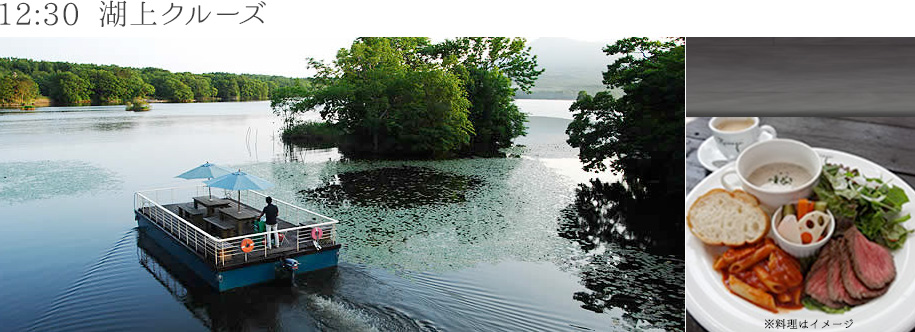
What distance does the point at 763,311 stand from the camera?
2.91m

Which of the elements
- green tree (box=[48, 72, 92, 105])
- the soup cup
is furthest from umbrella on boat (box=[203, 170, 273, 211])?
the soup cup

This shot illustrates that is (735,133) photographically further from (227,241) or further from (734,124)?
(227,241)

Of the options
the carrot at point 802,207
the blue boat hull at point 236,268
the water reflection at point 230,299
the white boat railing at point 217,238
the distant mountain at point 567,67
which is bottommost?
the water reflection at point 230,299

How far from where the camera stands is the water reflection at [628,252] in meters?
5.00

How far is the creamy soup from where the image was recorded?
278cm

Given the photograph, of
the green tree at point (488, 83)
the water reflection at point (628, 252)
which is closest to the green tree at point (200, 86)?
the green tree at point (488, 83)

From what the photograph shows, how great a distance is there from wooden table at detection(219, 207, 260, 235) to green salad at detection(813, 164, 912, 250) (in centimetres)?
401

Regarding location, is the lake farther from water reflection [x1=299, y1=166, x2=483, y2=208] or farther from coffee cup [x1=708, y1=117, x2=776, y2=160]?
coffee cup [x1=708, y1=117, x2=776, y2=160]

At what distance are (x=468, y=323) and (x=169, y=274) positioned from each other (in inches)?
97.9

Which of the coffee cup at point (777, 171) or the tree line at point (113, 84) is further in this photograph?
the tree line at point (113, 84)

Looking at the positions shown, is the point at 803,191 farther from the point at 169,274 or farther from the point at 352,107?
the point at 352,107

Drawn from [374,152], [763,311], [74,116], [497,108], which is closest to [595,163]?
[497,108]

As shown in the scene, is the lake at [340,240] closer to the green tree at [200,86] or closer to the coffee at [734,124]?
the green tree at [200,86]

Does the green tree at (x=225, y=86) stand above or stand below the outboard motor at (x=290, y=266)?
above
